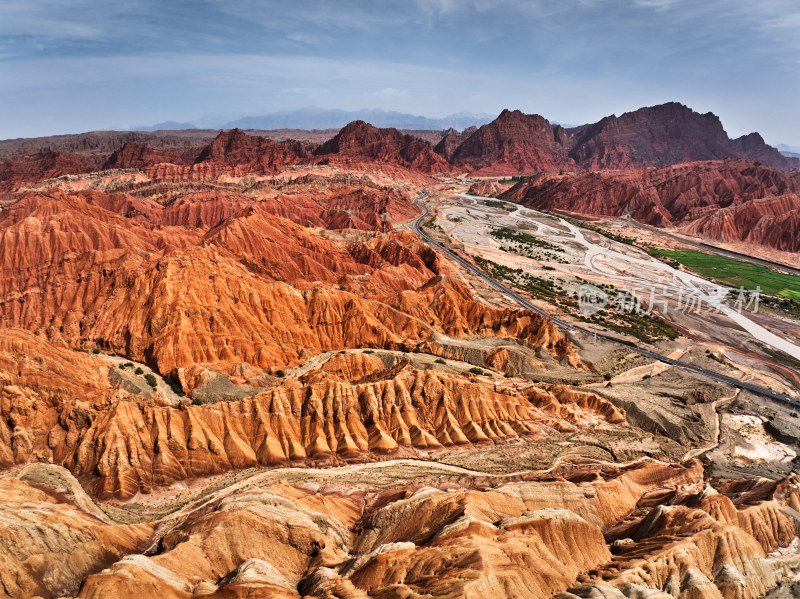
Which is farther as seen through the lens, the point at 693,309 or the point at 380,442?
the point at 693,309

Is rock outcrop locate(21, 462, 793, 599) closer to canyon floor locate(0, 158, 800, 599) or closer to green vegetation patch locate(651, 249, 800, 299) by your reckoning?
canyon floor locate(0, 158, 800, 599)

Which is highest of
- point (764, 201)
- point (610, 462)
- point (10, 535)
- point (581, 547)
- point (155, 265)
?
point (764, 201)

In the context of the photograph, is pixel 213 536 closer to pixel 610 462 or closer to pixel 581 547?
pixel 581 547

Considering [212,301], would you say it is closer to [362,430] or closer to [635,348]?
[362,430]

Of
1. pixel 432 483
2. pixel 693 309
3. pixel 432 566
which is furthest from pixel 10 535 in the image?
pixel 693 309

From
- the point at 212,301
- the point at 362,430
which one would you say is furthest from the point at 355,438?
the point at 212,301

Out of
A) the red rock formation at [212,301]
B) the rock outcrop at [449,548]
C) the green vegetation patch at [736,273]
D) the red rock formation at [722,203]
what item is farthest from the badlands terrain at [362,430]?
the red rock formation at [722,203]

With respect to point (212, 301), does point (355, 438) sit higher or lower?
lower

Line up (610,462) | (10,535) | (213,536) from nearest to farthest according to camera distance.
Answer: (10,535) → (213,536) → (610,462)
